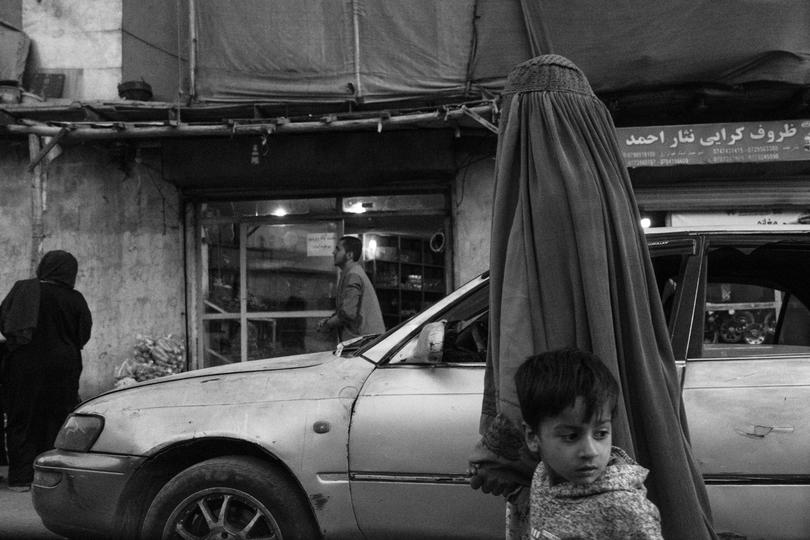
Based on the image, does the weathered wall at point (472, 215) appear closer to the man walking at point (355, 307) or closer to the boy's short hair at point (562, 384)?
the man walking at point (355, 307)

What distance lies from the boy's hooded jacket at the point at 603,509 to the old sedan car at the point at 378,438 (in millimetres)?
1342

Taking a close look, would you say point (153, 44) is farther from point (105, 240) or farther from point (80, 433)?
point (80, 433)

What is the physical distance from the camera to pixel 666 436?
1970mm

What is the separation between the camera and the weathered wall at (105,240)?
8844 mm

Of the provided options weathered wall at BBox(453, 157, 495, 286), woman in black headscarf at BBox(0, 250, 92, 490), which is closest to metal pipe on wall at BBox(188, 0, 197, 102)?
woman in black headscarf at BBox(0, 250, 92, 490)

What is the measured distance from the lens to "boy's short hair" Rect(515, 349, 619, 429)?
1.69 meters

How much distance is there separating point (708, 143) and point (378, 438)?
652 cm

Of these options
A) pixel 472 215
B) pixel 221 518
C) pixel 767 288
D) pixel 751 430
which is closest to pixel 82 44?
pixel 472 215

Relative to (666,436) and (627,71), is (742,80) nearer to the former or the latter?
(627,71)

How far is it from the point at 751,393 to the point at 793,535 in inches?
21.9

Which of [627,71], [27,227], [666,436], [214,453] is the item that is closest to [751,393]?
[666,436]

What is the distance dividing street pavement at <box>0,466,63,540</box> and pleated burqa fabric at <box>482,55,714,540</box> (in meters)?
3.83

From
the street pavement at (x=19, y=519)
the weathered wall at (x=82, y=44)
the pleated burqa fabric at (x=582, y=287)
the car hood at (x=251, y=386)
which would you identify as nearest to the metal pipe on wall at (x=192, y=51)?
the weathered wall at (x=82, y=44)

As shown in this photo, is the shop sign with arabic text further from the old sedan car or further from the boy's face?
the boy's face
